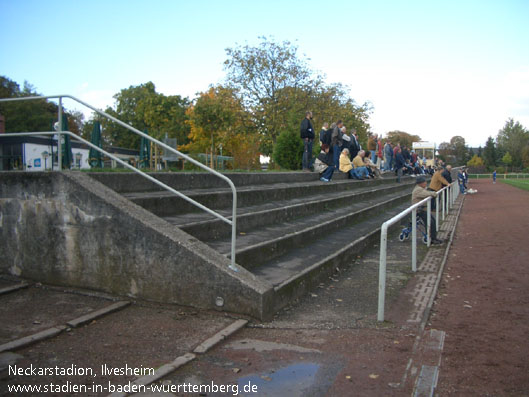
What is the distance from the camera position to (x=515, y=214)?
18609 mm

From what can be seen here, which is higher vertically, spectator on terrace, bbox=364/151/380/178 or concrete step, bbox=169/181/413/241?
spectator on terrace, bbox=364/151/380/178

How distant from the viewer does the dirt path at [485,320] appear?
146 inches

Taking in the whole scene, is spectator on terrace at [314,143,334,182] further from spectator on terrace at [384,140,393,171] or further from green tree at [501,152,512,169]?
green tree at [501,152,512,169]

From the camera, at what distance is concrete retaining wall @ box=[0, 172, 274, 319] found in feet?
16.9

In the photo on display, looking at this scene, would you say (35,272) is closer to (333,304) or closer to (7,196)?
(7,196)

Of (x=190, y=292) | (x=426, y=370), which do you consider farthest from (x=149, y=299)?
(x=426, y=370)

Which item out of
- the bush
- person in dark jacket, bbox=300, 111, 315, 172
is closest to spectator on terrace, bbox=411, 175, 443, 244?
person in dark jacket, bbox=300, 111, 315, 172

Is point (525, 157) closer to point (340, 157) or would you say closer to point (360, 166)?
point (360, 166)

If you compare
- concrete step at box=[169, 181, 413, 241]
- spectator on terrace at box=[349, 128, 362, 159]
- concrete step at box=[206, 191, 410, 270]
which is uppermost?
spectator on terrace at box=[349, 128, 362, 159]

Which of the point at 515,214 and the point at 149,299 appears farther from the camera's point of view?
the point at 515,214

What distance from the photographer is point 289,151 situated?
20828 millimetres

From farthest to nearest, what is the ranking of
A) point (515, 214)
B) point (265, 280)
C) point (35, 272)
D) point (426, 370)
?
point (515, 214)
point (35, 272)
point (265, 280)
point (426, 370)

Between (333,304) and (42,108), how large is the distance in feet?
155

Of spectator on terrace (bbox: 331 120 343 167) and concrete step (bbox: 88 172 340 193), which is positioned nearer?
concrete step (bbox: 88 172 340 193)
